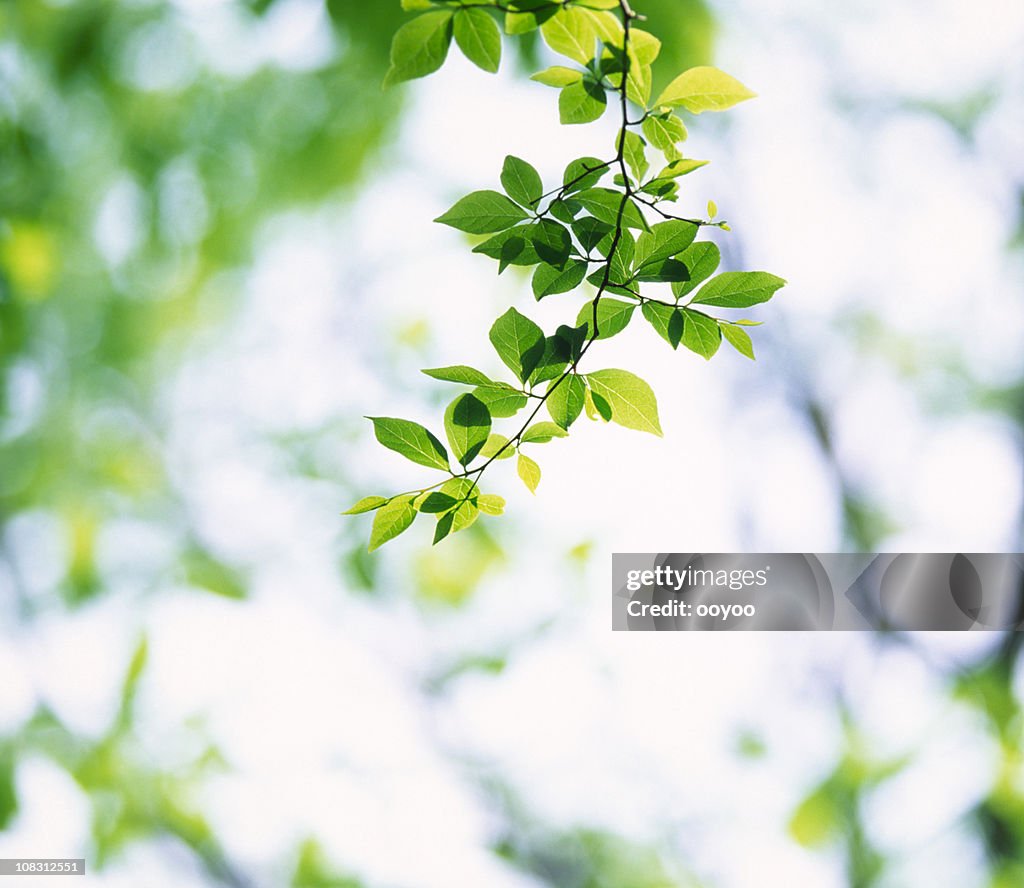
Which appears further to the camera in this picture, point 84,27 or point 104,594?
point 104,594

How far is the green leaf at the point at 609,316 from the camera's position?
0.33 m

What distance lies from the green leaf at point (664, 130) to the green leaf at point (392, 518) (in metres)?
0.17

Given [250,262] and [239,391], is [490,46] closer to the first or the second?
[250,262]

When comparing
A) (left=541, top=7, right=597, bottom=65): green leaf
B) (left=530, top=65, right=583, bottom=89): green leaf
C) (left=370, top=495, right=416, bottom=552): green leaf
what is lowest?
(left=370, top=495, right=416, bottom=552): green leaf

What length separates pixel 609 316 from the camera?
333 millimetres

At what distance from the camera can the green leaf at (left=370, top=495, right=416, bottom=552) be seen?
330 mm

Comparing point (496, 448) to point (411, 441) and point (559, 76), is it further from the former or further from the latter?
point (559, 76)

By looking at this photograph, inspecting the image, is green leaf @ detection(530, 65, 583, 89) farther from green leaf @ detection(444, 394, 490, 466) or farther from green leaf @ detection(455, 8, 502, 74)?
green leaf @ detection(444, 394, 490, 466)

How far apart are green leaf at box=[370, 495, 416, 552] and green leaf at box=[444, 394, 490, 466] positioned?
31 millimetres

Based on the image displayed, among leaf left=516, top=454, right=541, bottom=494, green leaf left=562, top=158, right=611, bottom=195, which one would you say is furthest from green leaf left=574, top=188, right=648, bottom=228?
leaf left=516, top=454, right=541, bottom=494

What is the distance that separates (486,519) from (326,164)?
38.6 inches

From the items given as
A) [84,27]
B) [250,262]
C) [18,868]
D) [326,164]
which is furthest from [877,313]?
[18,868]

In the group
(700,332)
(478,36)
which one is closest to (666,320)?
(700,332)

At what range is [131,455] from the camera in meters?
2.24
